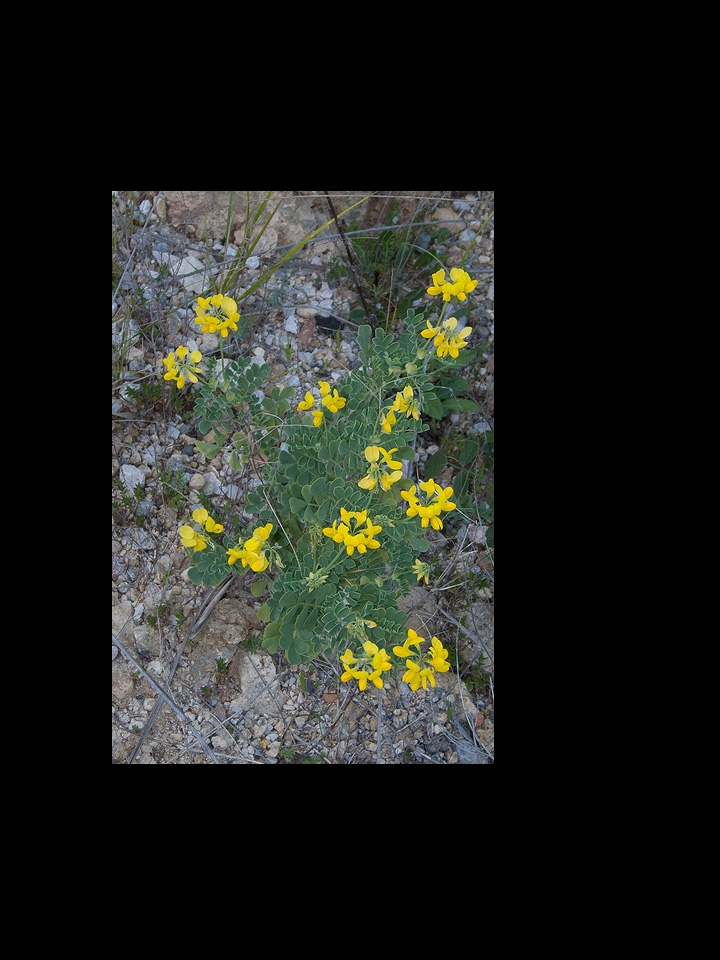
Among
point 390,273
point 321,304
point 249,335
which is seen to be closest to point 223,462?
point 249,335

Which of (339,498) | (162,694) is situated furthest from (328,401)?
(162,694)

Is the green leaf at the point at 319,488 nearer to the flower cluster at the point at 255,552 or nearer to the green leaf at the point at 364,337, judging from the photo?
the flower cluster at the point at 255,552

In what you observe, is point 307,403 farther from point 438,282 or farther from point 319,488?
point 438,282

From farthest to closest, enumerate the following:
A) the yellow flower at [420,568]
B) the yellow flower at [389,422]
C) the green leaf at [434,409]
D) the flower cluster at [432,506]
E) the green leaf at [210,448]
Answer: the green leaf at [434,409], the green leaf at [210,448], the yellow flower at [420,568], the yellow flower at [389,422], the flower cluster at [432,506]

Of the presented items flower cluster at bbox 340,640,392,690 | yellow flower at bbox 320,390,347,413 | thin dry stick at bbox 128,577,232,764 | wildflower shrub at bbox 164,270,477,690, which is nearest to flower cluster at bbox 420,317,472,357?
wildflower shrub at bbox 164,270,477,690

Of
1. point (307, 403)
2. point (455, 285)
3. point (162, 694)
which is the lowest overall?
point (162, 694)

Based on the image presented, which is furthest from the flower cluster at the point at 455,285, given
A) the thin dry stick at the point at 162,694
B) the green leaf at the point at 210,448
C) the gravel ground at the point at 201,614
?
the thin dry stick at the point at 162,694

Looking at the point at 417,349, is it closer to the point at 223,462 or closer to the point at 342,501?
the point at 342,501
